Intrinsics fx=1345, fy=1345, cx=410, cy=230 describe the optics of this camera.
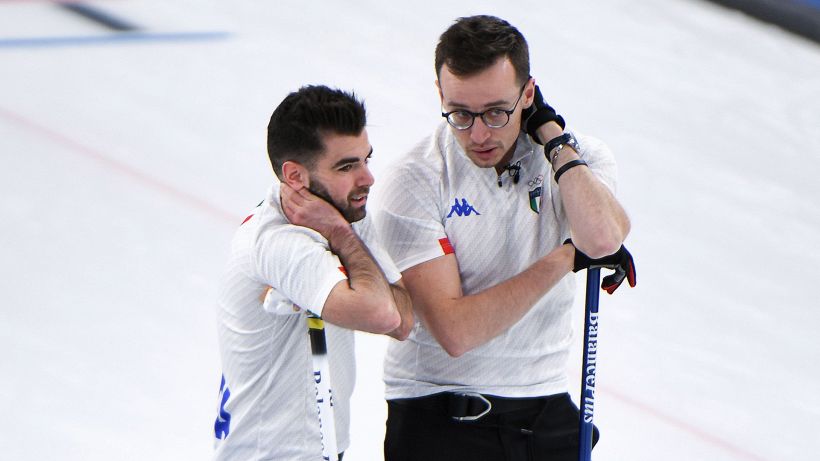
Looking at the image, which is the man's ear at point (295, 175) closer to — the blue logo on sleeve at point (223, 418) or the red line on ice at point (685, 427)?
the blue logo on sleeve at point (223, 418)

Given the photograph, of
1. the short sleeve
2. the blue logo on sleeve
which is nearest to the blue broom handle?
the short sleeve

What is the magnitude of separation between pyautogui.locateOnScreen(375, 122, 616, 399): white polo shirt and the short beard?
201 millimetres

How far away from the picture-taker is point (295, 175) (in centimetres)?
328

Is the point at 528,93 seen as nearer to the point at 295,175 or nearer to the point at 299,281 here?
the point at 295,175

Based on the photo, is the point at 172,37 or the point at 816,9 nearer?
the point at 172,37

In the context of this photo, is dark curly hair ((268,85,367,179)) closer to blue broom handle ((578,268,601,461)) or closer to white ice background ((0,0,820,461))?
blue broom handle ((578,268,601,461))

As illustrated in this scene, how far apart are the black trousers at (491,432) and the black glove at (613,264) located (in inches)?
13.8

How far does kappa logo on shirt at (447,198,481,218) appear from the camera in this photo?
3.54 metres

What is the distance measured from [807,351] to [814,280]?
2.08 feet

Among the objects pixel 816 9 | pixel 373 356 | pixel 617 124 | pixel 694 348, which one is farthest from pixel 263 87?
pixel 816 9

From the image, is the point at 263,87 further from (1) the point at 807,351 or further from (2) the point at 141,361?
(1) the point at 807,351

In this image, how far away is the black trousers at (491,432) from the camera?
3.63m

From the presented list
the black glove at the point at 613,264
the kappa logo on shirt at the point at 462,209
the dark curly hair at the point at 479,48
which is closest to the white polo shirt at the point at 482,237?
the kappa logo on shirt at the point at 462,209

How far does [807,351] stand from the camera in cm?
574
